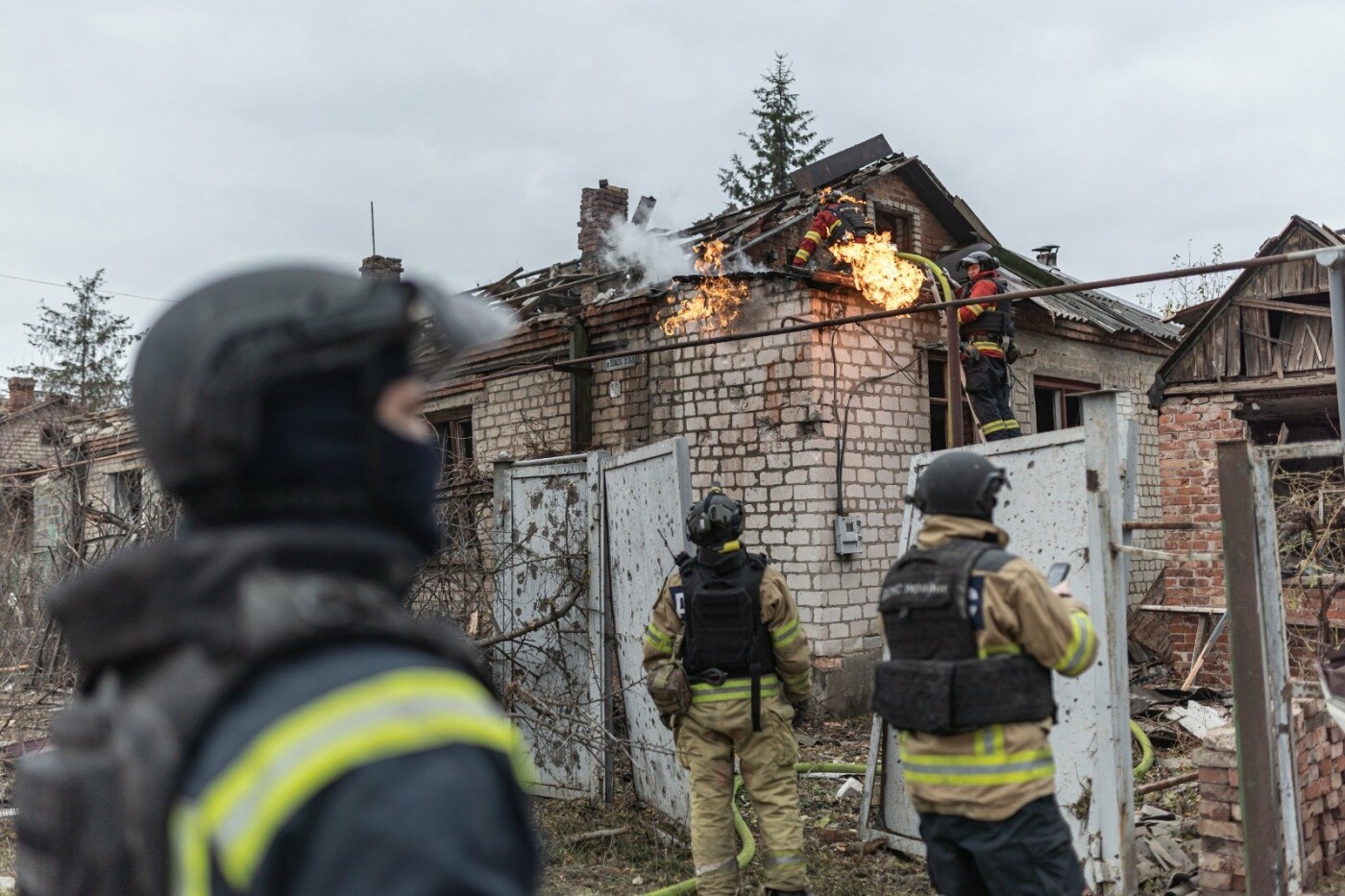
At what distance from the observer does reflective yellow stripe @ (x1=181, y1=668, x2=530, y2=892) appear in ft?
3.14

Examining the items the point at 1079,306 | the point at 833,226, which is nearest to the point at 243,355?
the point at 833,226

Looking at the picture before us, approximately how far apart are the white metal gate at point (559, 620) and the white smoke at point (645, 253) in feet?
11.8

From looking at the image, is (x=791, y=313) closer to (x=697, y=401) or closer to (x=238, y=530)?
(x=697, y=401)

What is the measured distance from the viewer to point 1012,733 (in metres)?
3.37

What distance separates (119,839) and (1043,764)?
→ 294cm

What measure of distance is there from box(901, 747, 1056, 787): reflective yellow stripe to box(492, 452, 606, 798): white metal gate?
3.36 m

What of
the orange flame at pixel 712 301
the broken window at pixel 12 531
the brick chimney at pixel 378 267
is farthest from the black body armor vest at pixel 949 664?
the brick chimney at pixel 378 267

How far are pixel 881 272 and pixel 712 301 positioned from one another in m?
1.66

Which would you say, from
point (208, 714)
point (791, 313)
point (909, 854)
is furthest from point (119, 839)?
point (791, 313)

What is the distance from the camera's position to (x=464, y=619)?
7.08 m

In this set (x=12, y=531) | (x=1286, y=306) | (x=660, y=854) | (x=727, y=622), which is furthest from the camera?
(x=1286, y=306)

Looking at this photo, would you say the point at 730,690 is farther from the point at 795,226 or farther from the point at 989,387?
the point at 795,226

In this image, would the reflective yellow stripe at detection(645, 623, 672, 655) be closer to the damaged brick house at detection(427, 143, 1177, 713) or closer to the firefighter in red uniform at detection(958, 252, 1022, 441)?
the damaged brick house at detection(427, 143, 1177, 713)

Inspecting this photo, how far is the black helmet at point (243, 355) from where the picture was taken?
109 cm
